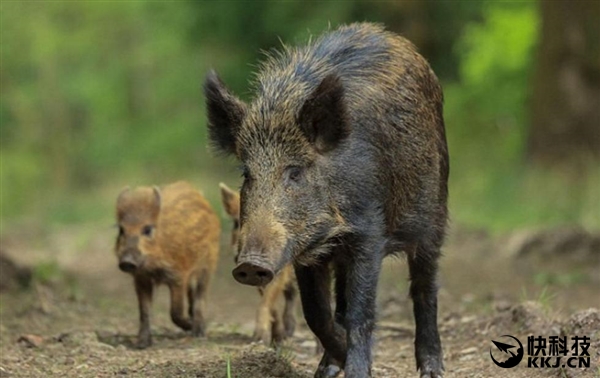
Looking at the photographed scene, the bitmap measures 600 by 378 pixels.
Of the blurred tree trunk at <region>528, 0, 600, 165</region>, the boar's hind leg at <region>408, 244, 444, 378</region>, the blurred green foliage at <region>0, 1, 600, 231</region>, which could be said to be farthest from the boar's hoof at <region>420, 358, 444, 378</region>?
the blurred tree trunk at <region>528, 0, 600, 165</region>

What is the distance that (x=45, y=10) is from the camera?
31.0m

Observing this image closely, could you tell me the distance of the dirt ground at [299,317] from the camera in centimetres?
686

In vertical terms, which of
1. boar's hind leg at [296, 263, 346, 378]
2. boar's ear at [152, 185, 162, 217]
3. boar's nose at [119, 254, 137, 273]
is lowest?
boar's hind leg at [296, 263, 346, 378]

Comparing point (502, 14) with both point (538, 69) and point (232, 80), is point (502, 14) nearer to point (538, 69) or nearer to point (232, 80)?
point (538, 69)

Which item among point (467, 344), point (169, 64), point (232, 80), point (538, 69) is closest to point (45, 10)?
point (169, 64)

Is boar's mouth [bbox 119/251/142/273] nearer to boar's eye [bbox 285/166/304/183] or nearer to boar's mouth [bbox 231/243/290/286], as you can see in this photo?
boar's eye [bbox 285/166/304/183]

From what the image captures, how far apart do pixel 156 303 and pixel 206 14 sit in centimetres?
1122

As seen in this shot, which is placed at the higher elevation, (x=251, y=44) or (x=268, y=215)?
(x=251, y=44)

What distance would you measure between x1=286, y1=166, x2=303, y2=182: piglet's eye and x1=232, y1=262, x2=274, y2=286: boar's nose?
27.8 inches

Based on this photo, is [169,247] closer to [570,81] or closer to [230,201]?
[230,201]

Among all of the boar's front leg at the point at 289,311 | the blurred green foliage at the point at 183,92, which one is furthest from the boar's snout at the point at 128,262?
the blurred green foliage at the point at 183,92

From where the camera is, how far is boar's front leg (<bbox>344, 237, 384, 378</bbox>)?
604 centimetres

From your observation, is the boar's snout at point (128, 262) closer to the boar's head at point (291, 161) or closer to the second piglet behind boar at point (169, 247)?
the second piglet behind boar at point (169, 247)

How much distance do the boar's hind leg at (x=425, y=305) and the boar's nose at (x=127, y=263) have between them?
2394 mm
